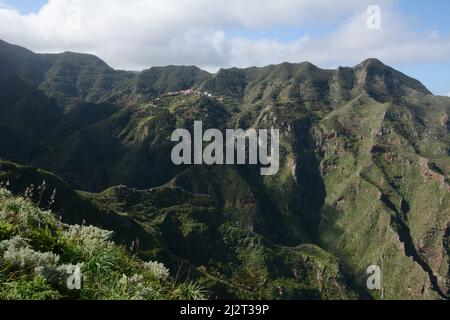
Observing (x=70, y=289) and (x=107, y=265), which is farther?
(x=107, y=265)

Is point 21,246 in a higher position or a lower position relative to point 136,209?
higher

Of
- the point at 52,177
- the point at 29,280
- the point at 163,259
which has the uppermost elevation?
the point at 29,280

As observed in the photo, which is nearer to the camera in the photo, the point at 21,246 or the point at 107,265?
the point at 21,246

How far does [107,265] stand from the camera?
38.8 ft

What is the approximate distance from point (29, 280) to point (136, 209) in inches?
7540

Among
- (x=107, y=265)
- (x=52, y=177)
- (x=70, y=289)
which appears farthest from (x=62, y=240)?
(x=52, y=177)
